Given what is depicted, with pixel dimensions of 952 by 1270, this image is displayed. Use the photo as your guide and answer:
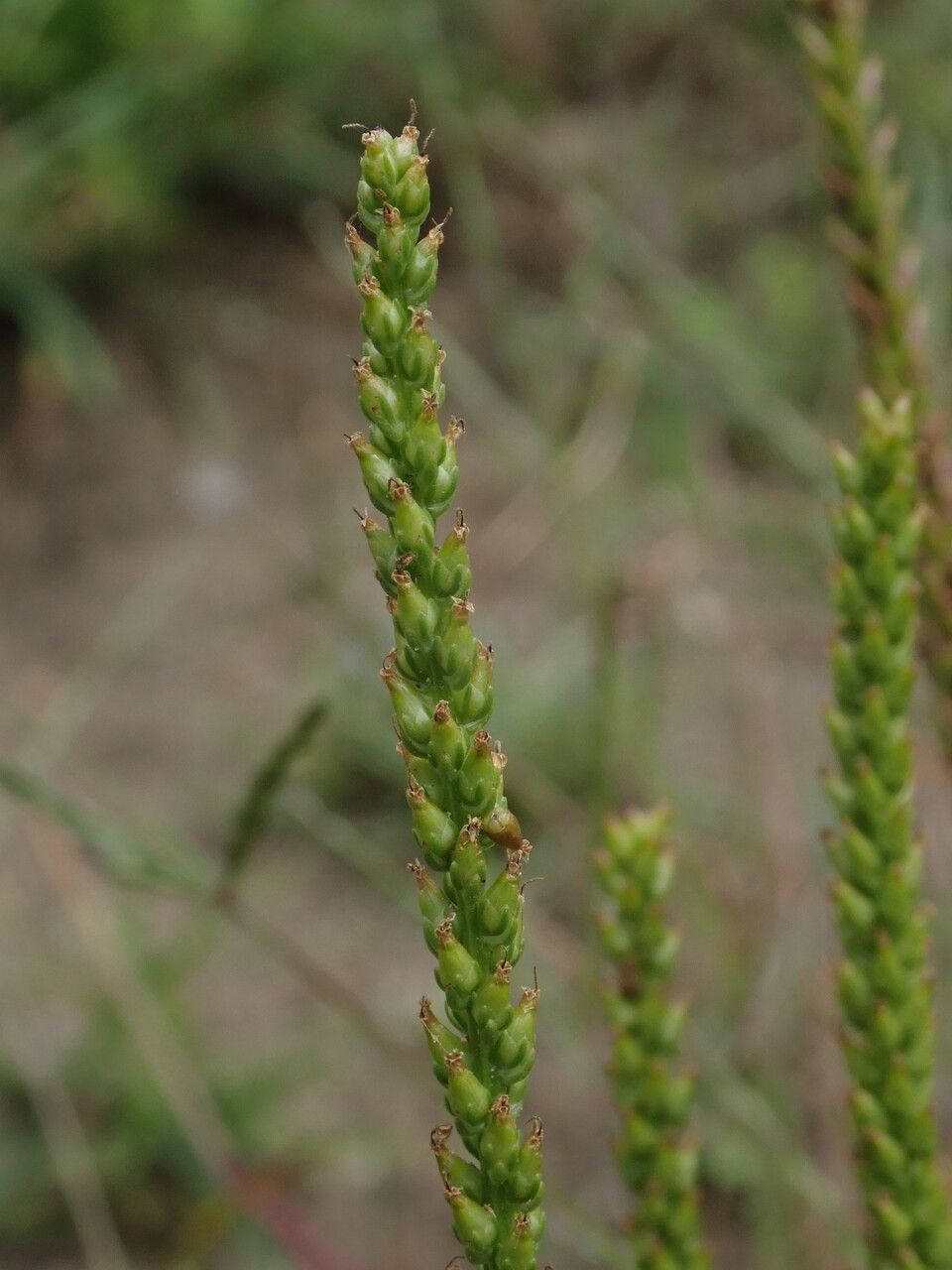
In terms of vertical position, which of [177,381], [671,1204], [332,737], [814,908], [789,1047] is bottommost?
[671,1204]

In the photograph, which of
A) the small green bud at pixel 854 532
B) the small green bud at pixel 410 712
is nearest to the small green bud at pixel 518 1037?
the small green bud at pixel 410 712

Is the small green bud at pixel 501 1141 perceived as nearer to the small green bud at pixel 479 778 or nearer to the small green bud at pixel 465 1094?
the small green bud at pixel 465 1094

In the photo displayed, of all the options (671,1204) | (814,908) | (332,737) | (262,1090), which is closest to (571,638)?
(332,737)

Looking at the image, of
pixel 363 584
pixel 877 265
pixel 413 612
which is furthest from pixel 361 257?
pixel 363 584

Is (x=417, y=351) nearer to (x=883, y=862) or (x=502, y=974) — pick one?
(x=502, y=974)

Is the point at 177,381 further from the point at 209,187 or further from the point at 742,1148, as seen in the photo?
the point at 742,1148
